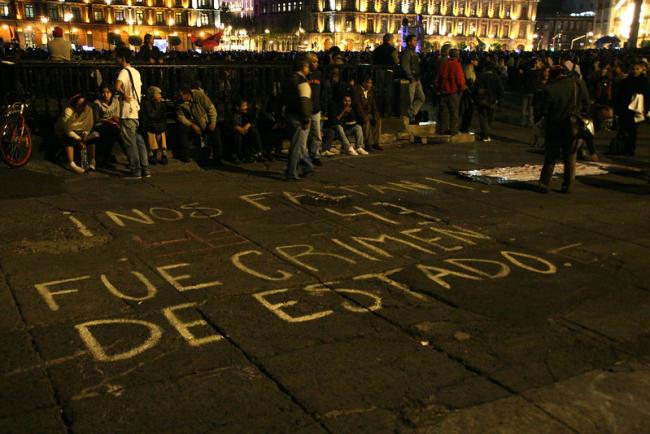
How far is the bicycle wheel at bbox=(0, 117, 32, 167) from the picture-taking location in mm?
9469

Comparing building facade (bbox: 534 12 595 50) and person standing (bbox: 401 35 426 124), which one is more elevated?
building facade (bbox: 534 12 595 50)

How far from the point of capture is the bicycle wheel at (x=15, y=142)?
9469mm

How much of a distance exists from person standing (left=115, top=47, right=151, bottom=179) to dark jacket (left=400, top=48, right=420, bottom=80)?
7023 mm

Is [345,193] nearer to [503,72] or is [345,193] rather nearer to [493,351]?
[493,351]

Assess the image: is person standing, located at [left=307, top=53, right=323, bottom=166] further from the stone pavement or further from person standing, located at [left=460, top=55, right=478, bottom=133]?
person standing, located at [left=460, top=55, right=478, bottom=133]

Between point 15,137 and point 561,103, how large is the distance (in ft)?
25.7

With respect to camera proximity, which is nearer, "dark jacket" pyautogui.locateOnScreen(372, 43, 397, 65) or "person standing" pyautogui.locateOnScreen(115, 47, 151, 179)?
"person standing" pyautogui.locateOnScreen(115, 47, 151, 179)

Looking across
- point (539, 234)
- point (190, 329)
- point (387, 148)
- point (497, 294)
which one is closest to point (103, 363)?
point (190, 329)

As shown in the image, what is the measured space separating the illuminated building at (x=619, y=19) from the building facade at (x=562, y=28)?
54.4 ft

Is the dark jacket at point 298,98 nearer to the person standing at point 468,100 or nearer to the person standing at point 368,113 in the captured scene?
the person standing at point 368,113

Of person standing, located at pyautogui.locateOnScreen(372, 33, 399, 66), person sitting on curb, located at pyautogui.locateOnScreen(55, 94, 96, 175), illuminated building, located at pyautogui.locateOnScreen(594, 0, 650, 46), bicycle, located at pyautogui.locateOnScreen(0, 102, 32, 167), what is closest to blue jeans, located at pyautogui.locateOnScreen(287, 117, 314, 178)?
person sitting on curb, located at pyautogui.locateOnScreen(55, 94, 96, 175)

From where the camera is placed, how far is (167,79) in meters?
11.9

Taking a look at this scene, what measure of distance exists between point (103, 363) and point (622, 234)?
5.77 meters

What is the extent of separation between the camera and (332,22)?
415ft
